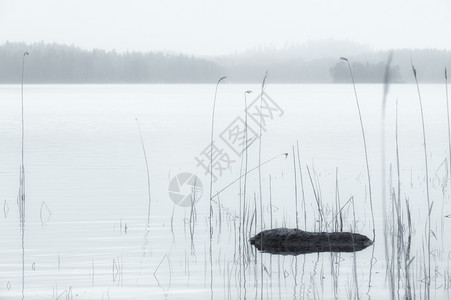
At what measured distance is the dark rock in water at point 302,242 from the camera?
8.51m

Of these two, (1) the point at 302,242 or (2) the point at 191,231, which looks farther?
(2) the point at 191,231

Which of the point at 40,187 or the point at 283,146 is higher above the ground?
the point at 283,146

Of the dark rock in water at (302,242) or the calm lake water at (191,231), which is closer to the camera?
the calm lake water at (191,231)

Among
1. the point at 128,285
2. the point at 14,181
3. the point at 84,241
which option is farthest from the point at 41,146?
the point at 128,285

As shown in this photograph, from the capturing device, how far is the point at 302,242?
8.56 metres

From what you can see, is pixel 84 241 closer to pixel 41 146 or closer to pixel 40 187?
pixel 40 187

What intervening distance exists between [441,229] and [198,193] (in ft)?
13.5

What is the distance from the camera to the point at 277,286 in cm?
732

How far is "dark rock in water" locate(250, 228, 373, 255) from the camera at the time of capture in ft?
27.9

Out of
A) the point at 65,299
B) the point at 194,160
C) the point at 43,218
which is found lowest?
the point at 65,299

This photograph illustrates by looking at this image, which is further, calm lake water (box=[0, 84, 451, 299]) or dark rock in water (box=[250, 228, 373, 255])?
dark rock in water (box=[250, 228, 373, 255])

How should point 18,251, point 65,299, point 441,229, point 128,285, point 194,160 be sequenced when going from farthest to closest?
point 194,160 < point 441,229 < point 18,251 < point 128,285 < point 65,299

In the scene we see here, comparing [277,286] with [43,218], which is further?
[43,218]

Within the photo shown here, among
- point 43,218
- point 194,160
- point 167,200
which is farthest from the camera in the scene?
point 194,160
